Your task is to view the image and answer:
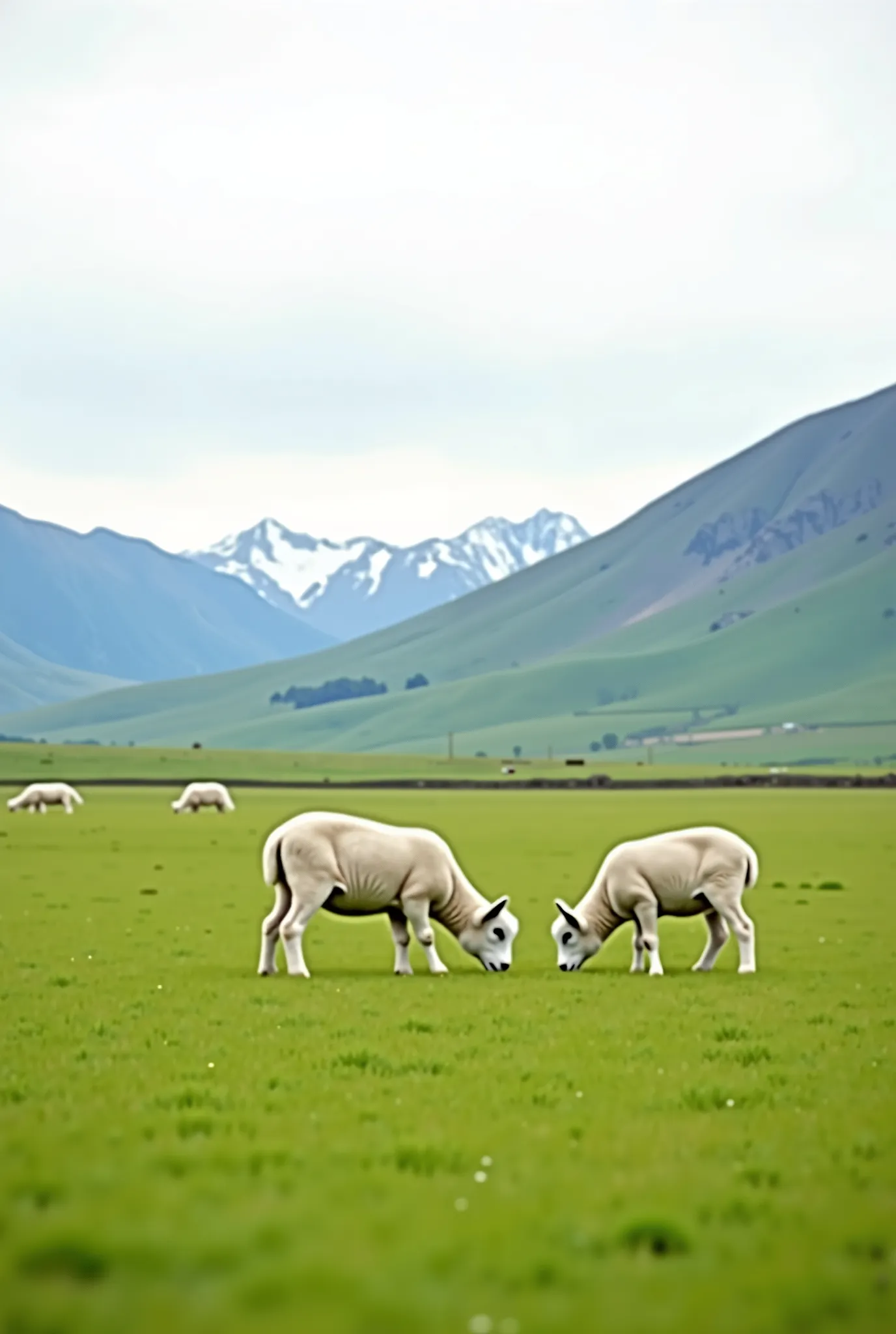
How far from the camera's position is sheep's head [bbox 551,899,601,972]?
2206cm

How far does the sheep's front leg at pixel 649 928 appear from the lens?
2131cm

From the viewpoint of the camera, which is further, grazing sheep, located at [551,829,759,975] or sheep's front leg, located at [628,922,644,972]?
sheep's front leg, located at [628,922,644,972]

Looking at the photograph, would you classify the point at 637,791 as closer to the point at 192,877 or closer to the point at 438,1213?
the point at 192,877

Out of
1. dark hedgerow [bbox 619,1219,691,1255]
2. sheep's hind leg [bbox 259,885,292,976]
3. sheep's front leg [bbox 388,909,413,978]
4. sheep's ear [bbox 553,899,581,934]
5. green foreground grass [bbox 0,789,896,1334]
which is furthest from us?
sheep's front leg [bbox 388,909,413,978]

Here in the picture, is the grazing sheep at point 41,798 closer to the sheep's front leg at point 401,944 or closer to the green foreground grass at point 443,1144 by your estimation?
the green foreground grass at point 443,1144

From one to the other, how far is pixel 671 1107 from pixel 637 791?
120m

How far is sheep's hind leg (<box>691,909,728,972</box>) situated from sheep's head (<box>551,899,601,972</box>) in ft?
5.04

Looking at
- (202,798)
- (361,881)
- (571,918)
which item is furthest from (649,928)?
(202,798)

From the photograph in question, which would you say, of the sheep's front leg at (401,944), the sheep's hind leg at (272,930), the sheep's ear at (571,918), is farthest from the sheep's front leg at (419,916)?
the sheep's ear at (571,918)

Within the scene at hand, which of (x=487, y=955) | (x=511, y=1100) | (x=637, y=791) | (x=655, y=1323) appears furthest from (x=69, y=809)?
(x=655, y=1323)

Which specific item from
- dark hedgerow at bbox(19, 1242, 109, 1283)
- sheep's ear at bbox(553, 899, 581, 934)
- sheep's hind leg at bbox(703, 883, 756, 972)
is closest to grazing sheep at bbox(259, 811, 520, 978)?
sheep's ear at bbox(553, 899, 581, 934)

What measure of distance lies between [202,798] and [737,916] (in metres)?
72.0

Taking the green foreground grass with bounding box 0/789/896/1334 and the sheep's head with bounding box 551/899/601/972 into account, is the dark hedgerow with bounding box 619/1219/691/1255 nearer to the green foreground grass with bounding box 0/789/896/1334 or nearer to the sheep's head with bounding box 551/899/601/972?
the green foreground grass with bounding box 0/789/896/1334

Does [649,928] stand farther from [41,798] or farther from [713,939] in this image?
[41,798]
